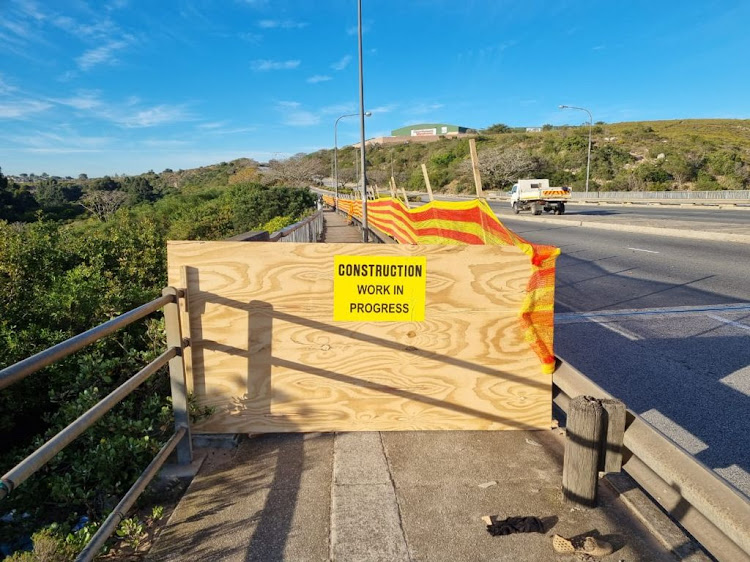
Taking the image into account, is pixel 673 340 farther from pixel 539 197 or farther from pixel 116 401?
pixel 539 197

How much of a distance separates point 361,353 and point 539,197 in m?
28.0

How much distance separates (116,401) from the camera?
7.56 ft

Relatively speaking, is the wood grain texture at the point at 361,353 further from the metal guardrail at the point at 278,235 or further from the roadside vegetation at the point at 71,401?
the metal guardrail at the point at 278,235

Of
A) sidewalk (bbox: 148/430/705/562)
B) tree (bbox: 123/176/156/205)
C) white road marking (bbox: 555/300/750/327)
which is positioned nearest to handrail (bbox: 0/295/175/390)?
sidewalk (bbox: 148/430/705/562)

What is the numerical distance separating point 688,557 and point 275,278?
2621mm

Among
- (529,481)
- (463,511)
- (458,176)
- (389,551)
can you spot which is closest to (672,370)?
(529,481)

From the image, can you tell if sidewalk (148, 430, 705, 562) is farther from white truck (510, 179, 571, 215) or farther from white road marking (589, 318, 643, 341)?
white truck (510, 179, 571, 215)

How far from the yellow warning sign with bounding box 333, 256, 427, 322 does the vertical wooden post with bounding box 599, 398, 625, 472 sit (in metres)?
1.29

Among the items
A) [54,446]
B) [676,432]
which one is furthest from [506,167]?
[54,446]

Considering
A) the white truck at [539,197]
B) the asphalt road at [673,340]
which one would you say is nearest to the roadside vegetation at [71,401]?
the asphalt road at [673,340]

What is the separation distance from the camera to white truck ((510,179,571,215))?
28375 mm

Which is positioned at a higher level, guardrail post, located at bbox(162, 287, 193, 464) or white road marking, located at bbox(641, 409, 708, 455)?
guardrail post, located at bbox(162, 287, 193, 464)

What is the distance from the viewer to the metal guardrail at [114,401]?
167 centimetres

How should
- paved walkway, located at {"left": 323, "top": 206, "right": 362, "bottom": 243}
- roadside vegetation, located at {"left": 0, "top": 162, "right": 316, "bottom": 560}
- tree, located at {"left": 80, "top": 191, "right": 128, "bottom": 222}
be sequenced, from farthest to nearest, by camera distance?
tree, located at {"left": 80, "top": 191, "right": 128, "bottom": 222} → paved walkway, located at {"left": 323, "top": 206, "right": 362, "bottom": 243} → roadside vegetation, located at {"left": 0, "top": 162, "right": 316, "bottom": 560}
